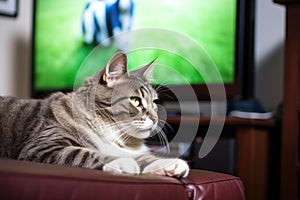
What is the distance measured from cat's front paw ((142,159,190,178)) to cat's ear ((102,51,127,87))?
28 cm

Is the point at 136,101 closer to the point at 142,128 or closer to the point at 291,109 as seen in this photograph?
the point at 142,128

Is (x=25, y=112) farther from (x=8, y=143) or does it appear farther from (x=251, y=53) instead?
(x=251, y=53)

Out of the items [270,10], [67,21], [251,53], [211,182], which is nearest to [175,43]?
[251,53]

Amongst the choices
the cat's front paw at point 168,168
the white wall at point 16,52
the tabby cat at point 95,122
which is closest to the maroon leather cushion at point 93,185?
the cat's front paw at point 168,168

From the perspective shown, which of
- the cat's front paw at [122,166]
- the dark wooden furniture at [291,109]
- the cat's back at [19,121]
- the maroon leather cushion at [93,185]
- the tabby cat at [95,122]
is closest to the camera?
the maroon leather cushion at [93,185]

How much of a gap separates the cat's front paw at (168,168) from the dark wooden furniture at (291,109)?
0.86 metres

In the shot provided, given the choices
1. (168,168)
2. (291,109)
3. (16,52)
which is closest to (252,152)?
(291,109)

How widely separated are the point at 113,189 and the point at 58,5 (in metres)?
2.06

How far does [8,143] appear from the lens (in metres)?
1.28

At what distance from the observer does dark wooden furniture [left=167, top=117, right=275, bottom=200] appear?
5.91 ft

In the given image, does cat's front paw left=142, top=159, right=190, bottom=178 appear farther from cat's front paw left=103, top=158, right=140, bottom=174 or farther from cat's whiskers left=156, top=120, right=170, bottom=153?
cat's whiskers left=156, top=120, right=170, bottom=153

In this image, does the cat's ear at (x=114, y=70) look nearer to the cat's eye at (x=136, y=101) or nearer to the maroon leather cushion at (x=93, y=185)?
the cat's eye at (x=136, y=101)

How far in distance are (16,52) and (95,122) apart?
195 centimetres

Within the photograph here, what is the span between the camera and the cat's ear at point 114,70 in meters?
1.17
